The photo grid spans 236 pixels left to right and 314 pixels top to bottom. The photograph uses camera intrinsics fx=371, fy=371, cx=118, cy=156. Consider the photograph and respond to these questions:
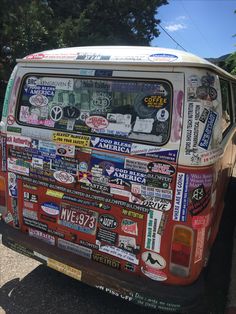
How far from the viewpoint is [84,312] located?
3.28 metres

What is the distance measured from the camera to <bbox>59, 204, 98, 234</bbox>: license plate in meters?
3.08

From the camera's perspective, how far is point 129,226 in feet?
9.46

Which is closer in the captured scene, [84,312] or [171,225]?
[171,225]

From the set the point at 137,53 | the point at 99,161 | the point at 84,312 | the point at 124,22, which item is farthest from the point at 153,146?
the point at 124,22

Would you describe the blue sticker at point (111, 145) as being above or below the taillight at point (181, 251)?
above

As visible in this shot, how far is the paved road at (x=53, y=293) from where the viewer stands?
3314mm

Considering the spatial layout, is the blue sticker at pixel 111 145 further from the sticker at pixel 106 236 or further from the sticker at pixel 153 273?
the sticker at pixel 153 273

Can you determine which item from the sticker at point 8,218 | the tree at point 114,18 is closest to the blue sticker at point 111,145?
the sticker at point 8,218

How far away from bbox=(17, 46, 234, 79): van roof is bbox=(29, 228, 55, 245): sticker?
1546mm

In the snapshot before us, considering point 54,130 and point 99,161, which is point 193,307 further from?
point 54,130

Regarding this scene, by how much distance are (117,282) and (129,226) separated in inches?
17.2

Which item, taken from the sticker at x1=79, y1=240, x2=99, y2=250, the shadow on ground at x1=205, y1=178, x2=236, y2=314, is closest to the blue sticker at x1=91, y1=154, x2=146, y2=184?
the sticker at x1=79, y1=240, x2=99, y2=250

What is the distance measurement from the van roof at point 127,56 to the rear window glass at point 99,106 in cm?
15

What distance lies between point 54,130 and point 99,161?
54 cm
